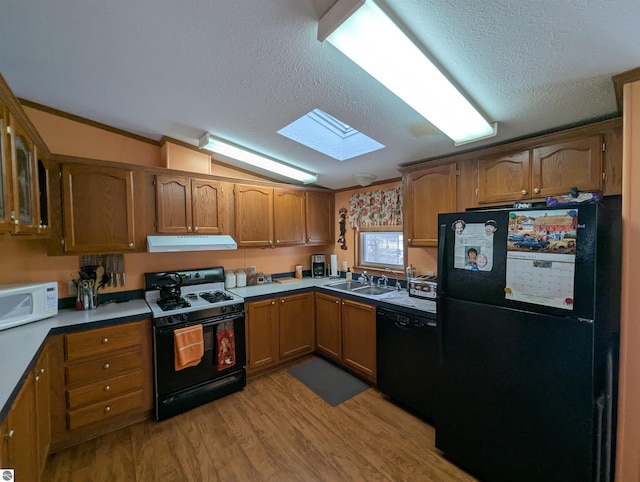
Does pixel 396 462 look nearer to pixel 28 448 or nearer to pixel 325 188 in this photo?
pixel 28 448

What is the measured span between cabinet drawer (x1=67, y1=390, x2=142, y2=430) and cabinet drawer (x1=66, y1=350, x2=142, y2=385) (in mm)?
199

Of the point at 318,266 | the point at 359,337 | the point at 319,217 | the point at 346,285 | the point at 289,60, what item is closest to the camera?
the point at 289,60

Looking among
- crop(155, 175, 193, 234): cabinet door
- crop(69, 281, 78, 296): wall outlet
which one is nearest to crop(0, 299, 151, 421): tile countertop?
crop(69, 281, 78, 296): wall outlet

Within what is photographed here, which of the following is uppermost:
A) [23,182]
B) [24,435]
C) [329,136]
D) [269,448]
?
[329,136]

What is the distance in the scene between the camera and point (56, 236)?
6.98 ft

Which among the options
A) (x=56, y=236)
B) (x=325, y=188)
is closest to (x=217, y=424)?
(x=56, y=236)

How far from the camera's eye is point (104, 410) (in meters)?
2.04

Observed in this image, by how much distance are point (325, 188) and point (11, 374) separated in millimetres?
3300

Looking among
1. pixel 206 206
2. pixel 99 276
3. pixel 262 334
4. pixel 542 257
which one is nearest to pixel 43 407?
pixel 99 276

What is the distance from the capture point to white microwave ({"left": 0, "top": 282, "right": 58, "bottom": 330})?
1789 millimetres

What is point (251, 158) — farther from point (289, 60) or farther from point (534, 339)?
point (534, 339)

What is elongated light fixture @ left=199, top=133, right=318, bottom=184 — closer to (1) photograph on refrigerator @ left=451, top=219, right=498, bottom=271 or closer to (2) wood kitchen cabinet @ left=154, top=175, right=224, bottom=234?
(2) wood kitchen cabinet @ left=154, top=175, right=224, bottom=234

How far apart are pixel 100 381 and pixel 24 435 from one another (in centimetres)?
79

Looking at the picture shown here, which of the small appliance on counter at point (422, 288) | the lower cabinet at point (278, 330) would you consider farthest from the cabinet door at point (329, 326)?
the small appliance on counter at point (422, 288)
